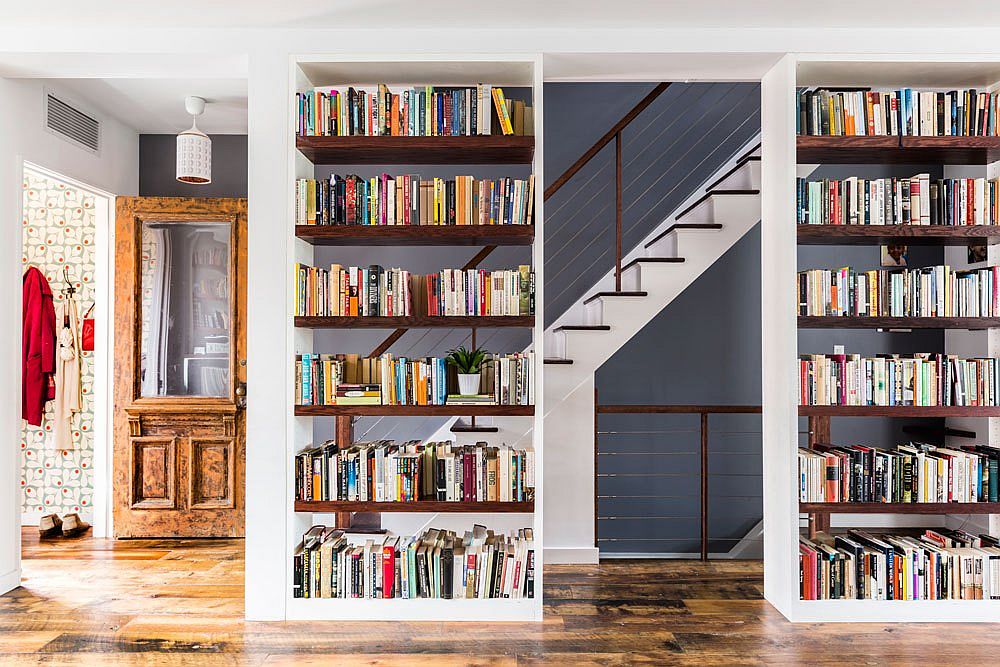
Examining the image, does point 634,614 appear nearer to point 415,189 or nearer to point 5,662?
point 415,189

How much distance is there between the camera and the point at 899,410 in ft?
12.3

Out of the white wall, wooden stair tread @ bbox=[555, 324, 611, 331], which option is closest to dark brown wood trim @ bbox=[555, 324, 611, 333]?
wooden stair tread @ bbox=[555, 324, 611, 331]

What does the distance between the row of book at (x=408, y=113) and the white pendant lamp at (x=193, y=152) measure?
151 cm

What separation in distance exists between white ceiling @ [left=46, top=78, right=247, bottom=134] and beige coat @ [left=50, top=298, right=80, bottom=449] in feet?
4.70

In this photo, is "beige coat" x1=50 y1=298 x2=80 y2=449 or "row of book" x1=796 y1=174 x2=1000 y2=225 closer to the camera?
"row of book" x1=796 y1=174 x2=1000 y2=225

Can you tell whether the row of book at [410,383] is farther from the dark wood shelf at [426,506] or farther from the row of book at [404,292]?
the dark wood shelf at [426,506]

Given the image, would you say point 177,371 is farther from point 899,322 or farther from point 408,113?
point 899,322

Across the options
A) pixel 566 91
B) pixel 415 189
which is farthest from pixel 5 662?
pixel 566 91

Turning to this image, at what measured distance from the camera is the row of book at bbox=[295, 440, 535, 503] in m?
3.76

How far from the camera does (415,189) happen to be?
383 cm

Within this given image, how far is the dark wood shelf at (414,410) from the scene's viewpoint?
373cm

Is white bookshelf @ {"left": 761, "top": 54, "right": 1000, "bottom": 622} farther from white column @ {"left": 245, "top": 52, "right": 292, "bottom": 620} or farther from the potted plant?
white column @ {"left": 245, "top": 52, "right": 292, "bottom": 620}

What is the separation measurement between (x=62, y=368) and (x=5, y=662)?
2.90 meters

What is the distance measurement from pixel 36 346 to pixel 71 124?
1.54 m
